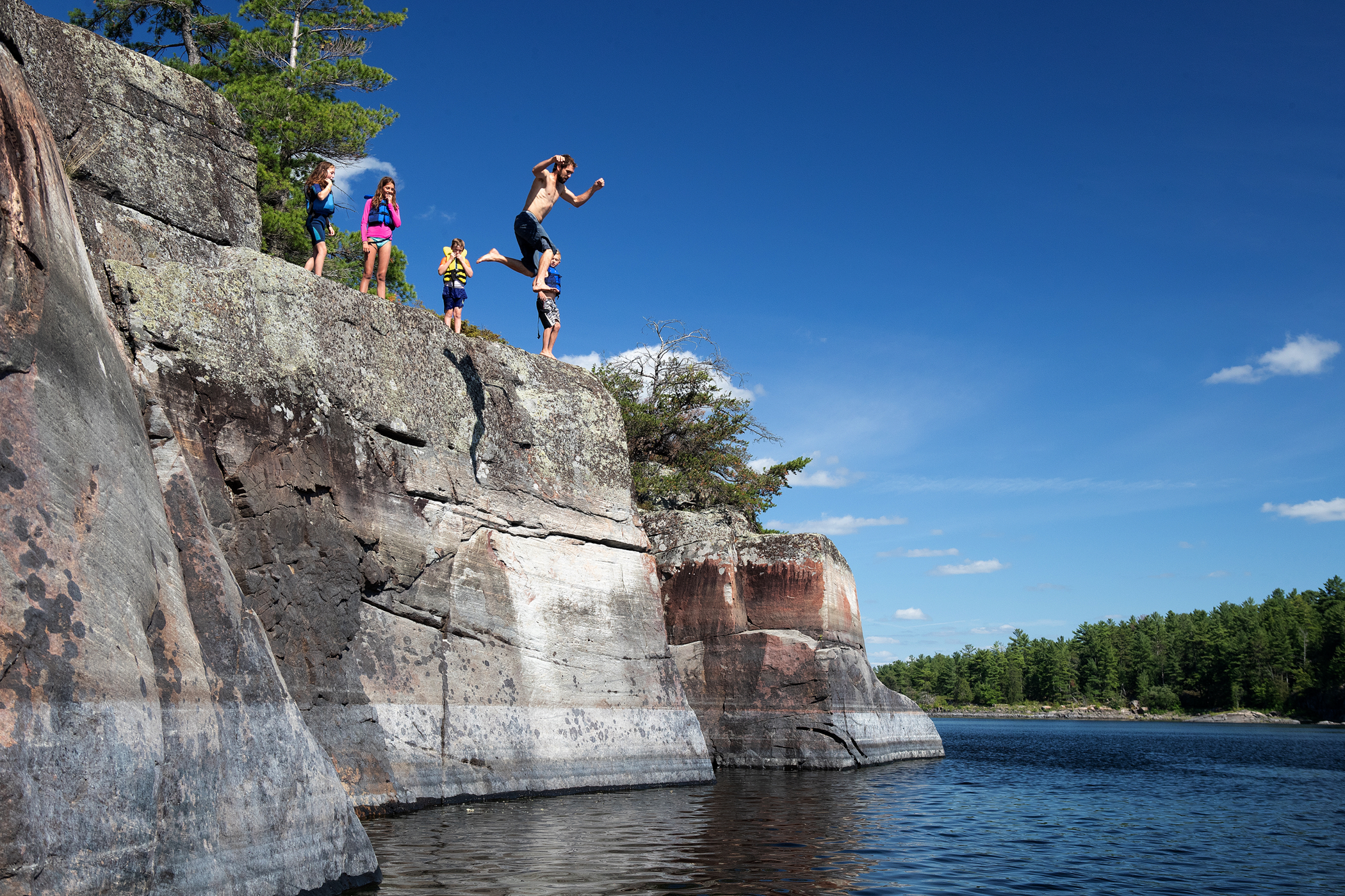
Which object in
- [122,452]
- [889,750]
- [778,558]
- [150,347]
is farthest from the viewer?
[889,750]

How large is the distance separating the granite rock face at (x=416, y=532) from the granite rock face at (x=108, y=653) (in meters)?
1.81

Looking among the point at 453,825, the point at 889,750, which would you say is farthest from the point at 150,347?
the point at 889,750

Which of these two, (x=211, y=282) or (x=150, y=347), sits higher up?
(x=211, y=282)

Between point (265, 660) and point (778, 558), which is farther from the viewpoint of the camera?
point (778, 558)

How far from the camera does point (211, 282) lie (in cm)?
973

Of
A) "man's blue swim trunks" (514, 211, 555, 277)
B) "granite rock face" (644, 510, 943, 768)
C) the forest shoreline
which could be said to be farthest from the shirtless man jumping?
the forest shoreline

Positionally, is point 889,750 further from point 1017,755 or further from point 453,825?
point 453,825

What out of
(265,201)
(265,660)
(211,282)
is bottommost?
(265,660)

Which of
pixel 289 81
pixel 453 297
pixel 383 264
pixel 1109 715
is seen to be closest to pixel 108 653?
pixel 383 264

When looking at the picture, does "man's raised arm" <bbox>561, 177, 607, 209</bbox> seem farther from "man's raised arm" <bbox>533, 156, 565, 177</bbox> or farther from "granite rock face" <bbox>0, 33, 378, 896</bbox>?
"granite rock face" <bbox>0, 33, 378, 896</bbox>

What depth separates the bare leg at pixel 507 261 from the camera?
12156 mm

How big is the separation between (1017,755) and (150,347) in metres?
29.3

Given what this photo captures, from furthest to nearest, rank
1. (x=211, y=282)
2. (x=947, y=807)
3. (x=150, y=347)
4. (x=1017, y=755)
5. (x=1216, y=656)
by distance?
(x=1216, y=656) → (x=1017, y=755) → (x=947, y=807) → (x=211, y=282) → (x=150, y=347)

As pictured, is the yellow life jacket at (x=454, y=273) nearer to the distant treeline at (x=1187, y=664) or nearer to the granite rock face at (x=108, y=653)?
the granite rock face at (x=108, y=653)
